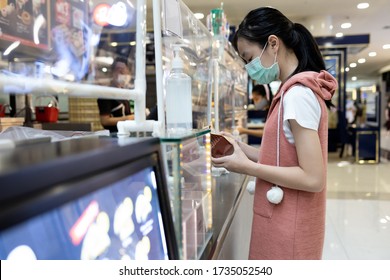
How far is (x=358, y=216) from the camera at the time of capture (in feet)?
14.2

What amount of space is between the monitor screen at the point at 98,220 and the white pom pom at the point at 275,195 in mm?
589

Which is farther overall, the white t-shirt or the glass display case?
the white t-shirt

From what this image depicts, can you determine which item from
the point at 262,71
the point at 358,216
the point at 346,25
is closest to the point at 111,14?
the point at 262,71

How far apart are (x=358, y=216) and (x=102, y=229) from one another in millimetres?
4359

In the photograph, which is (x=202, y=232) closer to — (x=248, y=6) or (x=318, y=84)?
(x=318, y=84)

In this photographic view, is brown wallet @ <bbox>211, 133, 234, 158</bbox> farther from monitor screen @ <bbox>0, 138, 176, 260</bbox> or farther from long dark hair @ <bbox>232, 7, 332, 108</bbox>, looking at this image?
monitor screen @ <bbox>0, 138, 176, 260</bbox>

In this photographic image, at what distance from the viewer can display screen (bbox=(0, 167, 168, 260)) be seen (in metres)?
0.44

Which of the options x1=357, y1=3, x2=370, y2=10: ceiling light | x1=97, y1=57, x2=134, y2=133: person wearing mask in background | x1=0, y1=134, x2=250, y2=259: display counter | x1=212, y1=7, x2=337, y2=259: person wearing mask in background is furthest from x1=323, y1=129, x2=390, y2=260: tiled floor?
x1=357, y1=3, x2=370, y2=10: ceiling light

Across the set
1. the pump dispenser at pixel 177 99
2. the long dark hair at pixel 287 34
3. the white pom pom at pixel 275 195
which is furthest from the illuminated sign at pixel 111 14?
the white pom pom at pixel 275 195

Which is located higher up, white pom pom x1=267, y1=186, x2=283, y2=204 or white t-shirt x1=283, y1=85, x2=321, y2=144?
white t-shirt x1=283, y1=85, x2=321, y2=144

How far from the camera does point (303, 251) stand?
123 cm

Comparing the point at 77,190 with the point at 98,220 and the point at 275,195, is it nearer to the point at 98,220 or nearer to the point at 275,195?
the point at 98,220

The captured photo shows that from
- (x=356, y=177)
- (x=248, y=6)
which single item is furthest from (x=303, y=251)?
(x=248, y=6)

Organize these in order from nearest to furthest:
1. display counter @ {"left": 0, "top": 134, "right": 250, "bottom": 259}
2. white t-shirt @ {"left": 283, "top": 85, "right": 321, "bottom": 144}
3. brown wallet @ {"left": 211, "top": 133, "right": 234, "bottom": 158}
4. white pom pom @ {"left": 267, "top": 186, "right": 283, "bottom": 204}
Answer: display counter @ {"left": 0, "top": 134, "right": 250, "bottom": 259}, white t-shirt @ {"left": 283, "top": 85, "right": 321, "bottom": 144}, white pom pom @ {"left": 267, "top": 186, "right": 283, "bottom": 204}, brown wallet @ {"left": 211, "top": 133, "right": 234, "bottom": 158}
